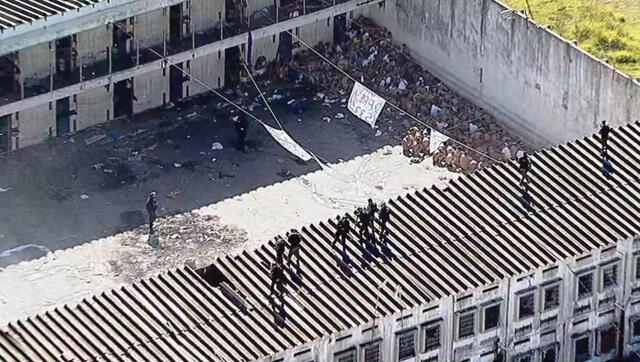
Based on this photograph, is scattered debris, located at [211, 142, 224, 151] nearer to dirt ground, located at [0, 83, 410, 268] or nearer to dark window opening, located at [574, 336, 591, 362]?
dirt ground, located at [0, 83, 410, 268]

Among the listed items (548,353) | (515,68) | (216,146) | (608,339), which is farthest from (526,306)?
(216,146)

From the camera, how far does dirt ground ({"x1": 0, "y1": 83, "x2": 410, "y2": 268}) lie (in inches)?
3135

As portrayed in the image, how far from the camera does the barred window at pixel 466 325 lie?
70.6m

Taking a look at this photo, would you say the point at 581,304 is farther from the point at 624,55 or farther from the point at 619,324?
the point at 624,55

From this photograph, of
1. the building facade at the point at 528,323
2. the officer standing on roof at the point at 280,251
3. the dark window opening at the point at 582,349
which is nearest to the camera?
the building facade at the point at 528,323

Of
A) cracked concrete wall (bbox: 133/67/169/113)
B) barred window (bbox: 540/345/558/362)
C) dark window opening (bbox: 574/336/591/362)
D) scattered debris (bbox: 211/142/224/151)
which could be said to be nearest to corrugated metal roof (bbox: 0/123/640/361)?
barred window (bbox: 540/345/558/362)

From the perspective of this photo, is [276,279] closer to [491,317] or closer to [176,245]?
[491,317]

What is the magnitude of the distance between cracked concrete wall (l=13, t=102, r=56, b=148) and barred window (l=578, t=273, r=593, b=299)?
1917 centimetres

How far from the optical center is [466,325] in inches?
2790

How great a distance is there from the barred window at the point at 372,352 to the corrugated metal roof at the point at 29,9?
1699 centimetres

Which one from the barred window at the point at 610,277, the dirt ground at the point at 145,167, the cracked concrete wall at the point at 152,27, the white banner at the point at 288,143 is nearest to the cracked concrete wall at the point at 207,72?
the dirt ground at the point at 145,167

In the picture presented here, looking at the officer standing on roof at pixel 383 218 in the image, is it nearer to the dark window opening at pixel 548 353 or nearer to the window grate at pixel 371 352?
the window grate at pixel 371 352

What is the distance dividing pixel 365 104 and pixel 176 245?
9932 millimetres

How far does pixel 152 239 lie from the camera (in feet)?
259
